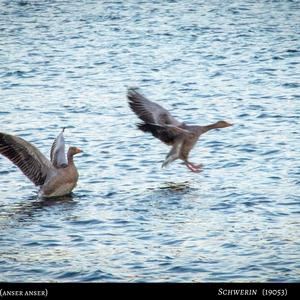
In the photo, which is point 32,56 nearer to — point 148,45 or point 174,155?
point 148,45

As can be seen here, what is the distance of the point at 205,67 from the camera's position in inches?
1110

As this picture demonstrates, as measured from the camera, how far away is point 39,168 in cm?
1673

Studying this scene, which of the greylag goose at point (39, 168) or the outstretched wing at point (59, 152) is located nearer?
the greylag goose at point (39, 168)

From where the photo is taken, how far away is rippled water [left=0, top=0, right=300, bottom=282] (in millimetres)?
13453

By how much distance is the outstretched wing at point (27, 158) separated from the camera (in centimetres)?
1634

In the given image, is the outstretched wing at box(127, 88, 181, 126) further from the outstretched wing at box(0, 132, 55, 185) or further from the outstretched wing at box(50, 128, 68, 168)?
the outstretched wing at box(0, 132, 55, 185)

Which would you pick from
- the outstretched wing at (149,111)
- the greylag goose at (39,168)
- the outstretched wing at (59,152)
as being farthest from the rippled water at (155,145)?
the outstretched wing at (149,111)

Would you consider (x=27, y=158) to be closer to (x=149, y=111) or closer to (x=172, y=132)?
(x=172, y=132)

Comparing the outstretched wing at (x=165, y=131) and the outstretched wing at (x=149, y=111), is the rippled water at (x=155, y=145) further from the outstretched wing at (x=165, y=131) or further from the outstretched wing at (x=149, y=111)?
the outstretched wing at (x=149, y=111)

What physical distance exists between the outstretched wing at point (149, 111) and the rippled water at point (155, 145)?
30.3 inches

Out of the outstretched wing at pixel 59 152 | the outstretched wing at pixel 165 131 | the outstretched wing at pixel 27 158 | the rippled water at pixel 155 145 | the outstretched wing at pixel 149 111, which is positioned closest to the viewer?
the rippled water at pixel 155 145

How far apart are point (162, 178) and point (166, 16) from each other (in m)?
20.4

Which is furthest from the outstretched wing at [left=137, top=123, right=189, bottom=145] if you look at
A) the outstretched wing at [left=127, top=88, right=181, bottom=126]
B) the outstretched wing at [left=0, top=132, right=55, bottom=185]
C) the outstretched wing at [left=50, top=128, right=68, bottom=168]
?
the outstretched wing at [left=0, top=132, right=55, bottom=185]
